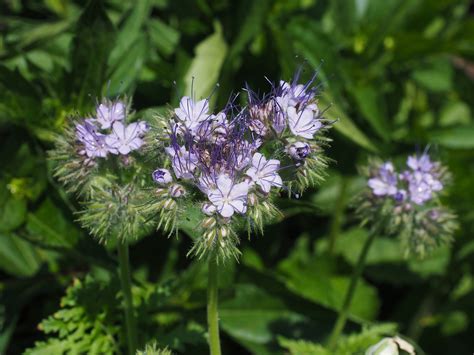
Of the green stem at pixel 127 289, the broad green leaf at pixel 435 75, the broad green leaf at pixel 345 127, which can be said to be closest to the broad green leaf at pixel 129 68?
the broad green leaf at pixel 345 127

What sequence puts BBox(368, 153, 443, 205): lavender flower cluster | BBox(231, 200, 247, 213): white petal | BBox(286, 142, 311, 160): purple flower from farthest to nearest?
BBox(368, 153, 443, 205): lavender flower cluster → BBox(286, 142, 311, 160): purple flower → BBox(231, 200, 247, 213): white petal

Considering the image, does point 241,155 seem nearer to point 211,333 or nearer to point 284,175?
point 284,175

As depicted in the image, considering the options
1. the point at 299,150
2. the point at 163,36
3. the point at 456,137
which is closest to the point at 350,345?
the point at 299,150

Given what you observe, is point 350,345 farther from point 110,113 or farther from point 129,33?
point 129,33

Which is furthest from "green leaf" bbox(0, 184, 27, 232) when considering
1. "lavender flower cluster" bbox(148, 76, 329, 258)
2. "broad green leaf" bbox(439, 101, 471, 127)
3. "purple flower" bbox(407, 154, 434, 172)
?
"broad green leaf" bbox(439, 101, 471, 127)

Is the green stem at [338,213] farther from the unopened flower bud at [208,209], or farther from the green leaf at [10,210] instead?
the unopened flower bud at [208,209]

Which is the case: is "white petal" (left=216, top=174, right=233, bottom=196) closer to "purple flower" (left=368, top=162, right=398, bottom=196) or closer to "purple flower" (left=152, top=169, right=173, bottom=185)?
"purple flower" (left=152, top=169, right=173, bottom=185)
